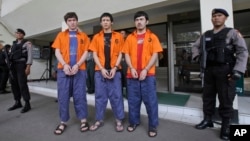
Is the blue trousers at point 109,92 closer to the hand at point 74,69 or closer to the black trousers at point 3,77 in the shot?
the hand at point 74,69

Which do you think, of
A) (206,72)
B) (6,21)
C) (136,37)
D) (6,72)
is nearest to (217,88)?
(206,72)

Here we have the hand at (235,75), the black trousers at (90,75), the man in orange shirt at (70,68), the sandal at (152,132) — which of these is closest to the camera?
the hand at (235,75)

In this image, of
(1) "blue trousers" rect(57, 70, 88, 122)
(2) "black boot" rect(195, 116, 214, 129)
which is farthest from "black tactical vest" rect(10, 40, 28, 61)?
(2) "black boot" rect(195, 116, 214, 129)

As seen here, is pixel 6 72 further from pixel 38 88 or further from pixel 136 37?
pixel 136 37

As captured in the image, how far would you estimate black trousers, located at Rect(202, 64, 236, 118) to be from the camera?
2002mm

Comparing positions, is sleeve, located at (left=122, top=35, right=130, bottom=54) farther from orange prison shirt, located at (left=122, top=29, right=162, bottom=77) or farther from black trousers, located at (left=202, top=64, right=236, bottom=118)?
black trousers, located at (left=202, top=64, right=236, bottom=118)

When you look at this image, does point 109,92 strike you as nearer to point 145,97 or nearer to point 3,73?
point 145,97

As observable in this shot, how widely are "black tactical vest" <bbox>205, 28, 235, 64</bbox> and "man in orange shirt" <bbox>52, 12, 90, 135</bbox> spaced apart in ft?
5.03

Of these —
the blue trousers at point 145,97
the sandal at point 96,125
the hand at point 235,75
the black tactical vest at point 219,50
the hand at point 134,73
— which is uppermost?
the black tactical vest at point 219,50

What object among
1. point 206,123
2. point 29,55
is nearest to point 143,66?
point 206,123

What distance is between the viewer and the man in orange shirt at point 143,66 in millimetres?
2137

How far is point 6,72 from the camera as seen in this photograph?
5871 millimetres

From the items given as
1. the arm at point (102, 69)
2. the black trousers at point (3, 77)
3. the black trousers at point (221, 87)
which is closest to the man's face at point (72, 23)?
the arm at point (102, 69)

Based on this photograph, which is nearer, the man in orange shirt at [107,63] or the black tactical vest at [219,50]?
the black tactical vest at [219,50]
